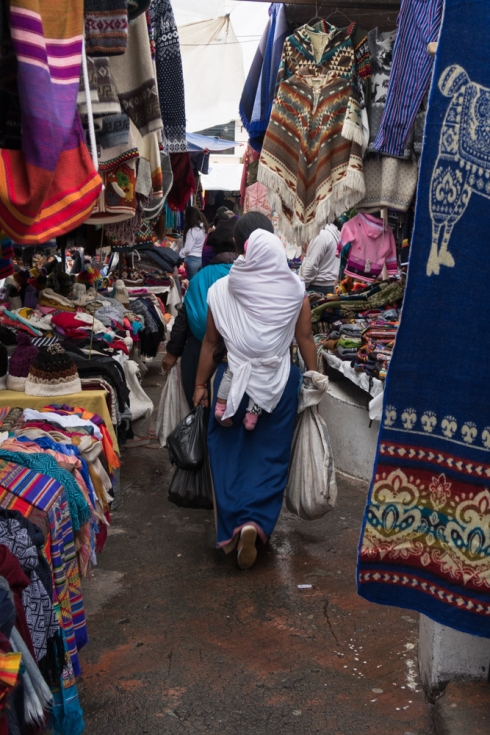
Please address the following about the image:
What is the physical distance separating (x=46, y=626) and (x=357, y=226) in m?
5.62

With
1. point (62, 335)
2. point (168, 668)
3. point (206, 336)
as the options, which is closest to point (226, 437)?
point (206, 336)

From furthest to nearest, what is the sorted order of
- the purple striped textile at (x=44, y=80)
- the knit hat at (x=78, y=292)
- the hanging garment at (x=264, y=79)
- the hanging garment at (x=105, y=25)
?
the knit hat at (x=78, y=292)
the hanging garment at (x=264, y=79)
the hanging garment at (x=105, y=25)
the purple striped textile at (x=44, y=80)

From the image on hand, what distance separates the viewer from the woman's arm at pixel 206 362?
183 inches

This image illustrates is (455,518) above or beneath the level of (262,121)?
beneath

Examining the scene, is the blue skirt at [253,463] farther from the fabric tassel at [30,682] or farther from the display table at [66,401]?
the fabric tassel at [30,682]

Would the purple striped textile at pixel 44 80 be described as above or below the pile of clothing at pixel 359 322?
above

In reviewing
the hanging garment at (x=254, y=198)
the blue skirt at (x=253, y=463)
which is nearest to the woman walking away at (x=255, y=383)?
the blue skirt at (x=253, y=463)

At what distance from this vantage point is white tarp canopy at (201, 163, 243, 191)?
54.1ft

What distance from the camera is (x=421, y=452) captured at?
7.99ft

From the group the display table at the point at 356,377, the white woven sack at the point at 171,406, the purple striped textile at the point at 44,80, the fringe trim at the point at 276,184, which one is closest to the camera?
the purple striped textile at the point at 44,80

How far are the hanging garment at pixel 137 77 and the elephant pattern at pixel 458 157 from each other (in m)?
1.70

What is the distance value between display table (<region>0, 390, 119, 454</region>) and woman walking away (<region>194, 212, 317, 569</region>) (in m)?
0.64

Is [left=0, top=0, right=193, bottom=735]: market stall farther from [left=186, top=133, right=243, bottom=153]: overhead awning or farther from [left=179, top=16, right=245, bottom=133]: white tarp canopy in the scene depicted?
[left=186, top=133, right=243, bottom=153]: overhead awning

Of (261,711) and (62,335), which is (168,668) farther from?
(62,335)
